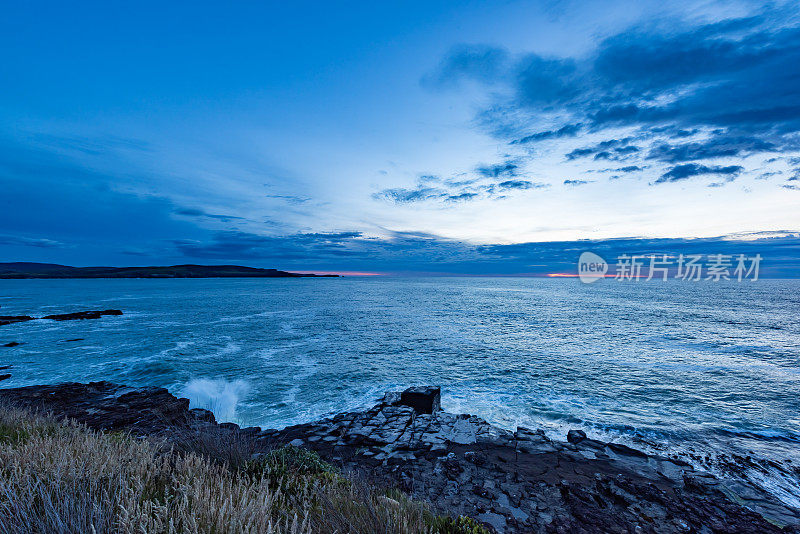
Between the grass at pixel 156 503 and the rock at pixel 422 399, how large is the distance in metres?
8.85

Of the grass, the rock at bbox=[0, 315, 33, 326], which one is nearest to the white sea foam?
the grass

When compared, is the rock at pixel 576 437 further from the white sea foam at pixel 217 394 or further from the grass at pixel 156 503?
the white sea foam at pixel 217 394

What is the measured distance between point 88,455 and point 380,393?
14.0m

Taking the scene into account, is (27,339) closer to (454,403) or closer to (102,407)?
(102,407)

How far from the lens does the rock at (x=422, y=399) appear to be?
14.5 meters

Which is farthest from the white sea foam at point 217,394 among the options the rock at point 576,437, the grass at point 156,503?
the rock at point 576,437

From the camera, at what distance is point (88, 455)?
5012 millimetres

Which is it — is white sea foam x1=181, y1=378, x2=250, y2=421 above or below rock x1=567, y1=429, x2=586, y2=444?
below

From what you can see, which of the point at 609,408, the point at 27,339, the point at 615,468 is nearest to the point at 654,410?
the point at 609,408

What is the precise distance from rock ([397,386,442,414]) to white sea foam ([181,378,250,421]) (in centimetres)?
843

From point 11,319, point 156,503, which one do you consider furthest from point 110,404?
point 11,319

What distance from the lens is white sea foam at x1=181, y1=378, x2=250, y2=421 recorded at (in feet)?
54.0

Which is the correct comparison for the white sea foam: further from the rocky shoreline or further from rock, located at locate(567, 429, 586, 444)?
rock, located at locate(567, 429, 586, 444)

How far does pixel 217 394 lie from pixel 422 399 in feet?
38.5
